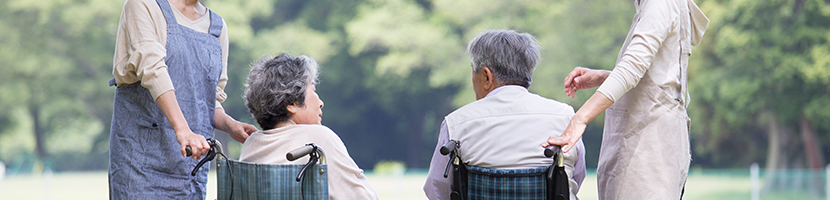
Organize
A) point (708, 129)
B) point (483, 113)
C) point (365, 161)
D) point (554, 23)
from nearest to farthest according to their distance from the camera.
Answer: point (483, 113), point (708, 129), point (554, 23), point (365, 161)

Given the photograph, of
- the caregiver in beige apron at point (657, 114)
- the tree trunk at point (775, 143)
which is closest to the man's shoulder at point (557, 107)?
the caregiver in beige apron at point (657, 114)

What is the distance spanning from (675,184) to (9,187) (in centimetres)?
1367

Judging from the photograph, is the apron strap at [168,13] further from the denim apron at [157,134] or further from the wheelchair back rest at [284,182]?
the wheelchair back rest at [284,182]

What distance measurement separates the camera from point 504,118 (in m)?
1.69

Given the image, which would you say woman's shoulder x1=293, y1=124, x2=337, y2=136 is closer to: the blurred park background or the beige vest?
the beige vest

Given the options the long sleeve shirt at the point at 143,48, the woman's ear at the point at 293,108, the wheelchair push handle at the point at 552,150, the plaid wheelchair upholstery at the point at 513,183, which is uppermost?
the long sleeve shirt at the point at 143,48

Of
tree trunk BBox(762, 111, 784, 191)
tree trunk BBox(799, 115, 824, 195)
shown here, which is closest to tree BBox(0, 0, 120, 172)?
tree trunk BBox(762, 111, 784, 191)

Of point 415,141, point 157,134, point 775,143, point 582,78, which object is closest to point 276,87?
point 157,134

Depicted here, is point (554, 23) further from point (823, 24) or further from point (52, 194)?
point (52, 194)

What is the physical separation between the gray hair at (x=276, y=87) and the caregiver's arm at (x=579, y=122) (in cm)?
62

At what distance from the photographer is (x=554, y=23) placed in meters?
15.6

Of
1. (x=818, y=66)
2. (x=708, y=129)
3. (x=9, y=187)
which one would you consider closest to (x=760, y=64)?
(x=818, y=66)

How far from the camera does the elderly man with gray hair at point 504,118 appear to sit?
166cm

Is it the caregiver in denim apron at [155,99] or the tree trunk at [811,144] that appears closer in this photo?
the caregiver in denim apron at [155,99]
